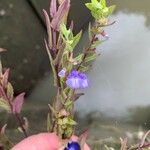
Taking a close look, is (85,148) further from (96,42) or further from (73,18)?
(73,18)

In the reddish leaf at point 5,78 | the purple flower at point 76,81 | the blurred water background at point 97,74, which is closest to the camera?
the purple flower at point 76,81

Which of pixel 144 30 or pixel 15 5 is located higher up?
pixel 15 5

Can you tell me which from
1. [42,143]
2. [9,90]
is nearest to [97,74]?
[9,90]

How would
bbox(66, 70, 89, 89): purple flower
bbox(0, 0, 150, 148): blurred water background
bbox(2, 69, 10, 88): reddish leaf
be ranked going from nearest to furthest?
bbox(66, 70, 89, 89): purple flower < bbox(2, 69, 10, 88): reddish leaf < bbox(0, 0, 150, 148): blurred water background

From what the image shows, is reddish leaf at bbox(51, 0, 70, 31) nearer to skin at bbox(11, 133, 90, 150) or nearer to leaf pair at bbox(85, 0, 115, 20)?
leaf pair at bbox(85, 0, 115, 20)

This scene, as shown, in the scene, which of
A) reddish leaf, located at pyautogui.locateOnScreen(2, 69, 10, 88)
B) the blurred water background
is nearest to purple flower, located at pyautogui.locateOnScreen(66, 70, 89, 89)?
reddish leaf, located at pyautogui.locateOnScreen(2, 69, 10, 88)

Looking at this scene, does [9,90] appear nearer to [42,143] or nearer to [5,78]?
[5,78]

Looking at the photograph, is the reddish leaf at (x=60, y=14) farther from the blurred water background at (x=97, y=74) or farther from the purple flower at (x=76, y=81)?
the blurred water background at (x=97, y=74)

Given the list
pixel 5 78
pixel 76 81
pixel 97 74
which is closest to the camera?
pixel 76 81

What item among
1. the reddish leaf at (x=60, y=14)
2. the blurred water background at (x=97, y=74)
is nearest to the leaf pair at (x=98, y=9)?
the reddish leaf at (x=60, y=14)

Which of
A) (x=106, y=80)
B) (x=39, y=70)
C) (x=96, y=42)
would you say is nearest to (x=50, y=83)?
(x=39, y=70)

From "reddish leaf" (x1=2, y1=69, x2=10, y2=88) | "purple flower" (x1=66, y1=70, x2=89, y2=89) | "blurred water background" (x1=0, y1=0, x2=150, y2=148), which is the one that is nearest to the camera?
"purple flower" (x1=66, y1=70, x2=89, y2=89)
